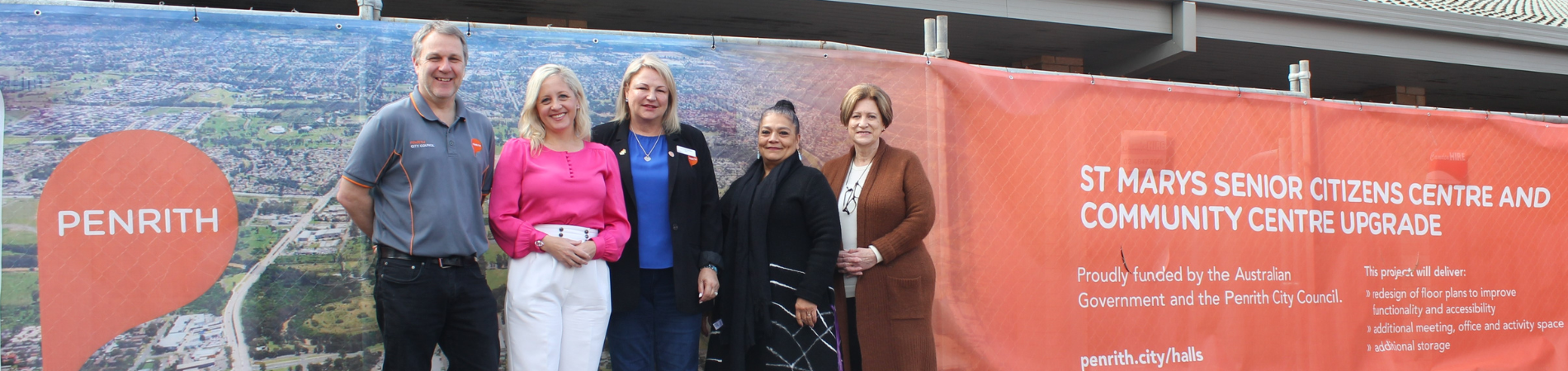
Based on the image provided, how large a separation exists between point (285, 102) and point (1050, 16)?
258 inches

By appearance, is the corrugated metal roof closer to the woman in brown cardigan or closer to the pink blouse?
the woman in brown cardigan

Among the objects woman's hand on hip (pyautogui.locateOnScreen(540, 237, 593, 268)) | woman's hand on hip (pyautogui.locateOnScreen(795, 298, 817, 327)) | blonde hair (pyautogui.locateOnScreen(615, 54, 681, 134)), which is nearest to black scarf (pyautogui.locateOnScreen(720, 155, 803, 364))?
woman's hand on hip (pyautogui.locateOnScreen(795, 298, 817, 327))

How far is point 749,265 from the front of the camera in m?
3.16

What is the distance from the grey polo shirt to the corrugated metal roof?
33.4 feet

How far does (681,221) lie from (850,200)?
27.7 inches

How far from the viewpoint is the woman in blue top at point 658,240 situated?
10.1ft

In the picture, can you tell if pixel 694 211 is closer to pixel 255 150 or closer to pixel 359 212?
pixel 359 212

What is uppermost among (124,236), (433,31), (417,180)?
(433,31)

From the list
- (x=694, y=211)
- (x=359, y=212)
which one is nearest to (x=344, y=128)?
(x=359, y=212)

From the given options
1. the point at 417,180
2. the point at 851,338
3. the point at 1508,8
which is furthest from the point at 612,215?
the point at 1508,8

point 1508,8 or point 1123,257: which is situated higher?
point 1508,8

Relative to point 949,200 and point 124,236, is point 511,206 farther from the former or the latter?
point 949,200

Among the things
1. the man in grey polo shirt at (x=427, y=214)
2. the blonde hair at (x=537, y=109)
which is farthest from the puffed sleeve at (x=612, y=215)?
the man in grey polo shirt at (x=427, y=214)

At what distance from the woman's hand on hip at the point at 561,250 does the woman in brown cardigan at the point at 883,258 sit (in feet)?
3.11
